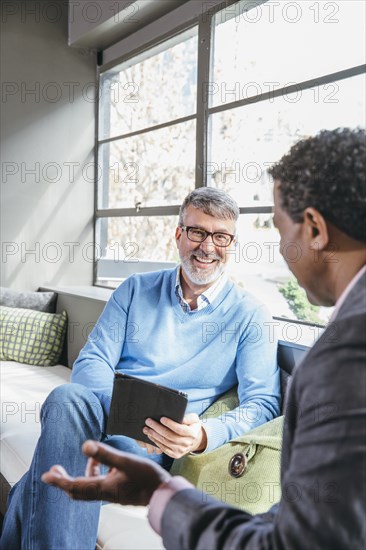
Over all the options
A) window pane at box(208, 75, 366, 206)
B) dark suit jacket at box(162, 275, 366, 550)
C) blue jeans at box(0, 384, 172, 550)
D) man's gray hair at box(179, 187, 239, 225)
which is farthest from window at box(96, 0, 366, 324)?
dark suit jacket at box(162, 275, 366, 550)

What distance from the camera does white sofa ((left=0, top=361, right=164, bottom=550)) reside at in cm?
164

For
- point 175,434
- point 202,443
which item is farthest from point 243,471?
point 175,434

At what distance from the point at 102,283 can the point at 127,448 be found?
266 centimetres

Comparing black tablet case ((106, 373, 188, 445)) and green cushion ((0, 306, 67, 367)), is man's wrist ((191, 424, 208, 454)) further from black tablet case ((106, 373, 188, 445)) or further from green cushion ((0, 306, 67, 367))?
green cushion ((0, 306, 67, 367))

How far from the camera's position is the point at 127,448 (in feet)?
6.28

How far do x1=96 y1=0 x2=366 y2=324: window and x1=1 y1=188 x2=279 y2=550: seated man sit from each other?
0.63 metres

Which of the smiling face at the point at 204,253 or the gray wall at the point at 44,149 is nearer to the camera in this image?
the smiling face at the point at 204,253

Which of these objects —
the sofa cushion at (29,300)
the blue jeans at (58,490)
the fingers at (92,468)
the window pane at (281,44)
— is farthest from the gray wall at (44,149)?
the fingers at (92,468)

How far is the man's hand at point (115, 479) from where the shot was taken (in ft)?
2.88

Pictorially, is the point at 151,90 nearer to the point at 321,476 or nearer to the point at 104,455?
the point at 104,455

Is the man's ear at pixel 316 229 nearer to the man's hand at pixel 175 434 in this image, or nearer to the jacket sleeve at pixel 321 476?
the jacket sleeve at pixel 321 476

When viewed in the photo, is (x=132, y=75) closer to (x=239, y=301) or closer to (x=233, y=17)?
(x=233, y=17)

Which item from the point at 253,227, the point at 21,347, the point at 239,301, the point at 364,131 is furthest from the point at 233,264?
the point at 364,131

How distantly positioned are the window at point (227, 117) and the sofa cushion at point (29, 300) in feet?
1.85
